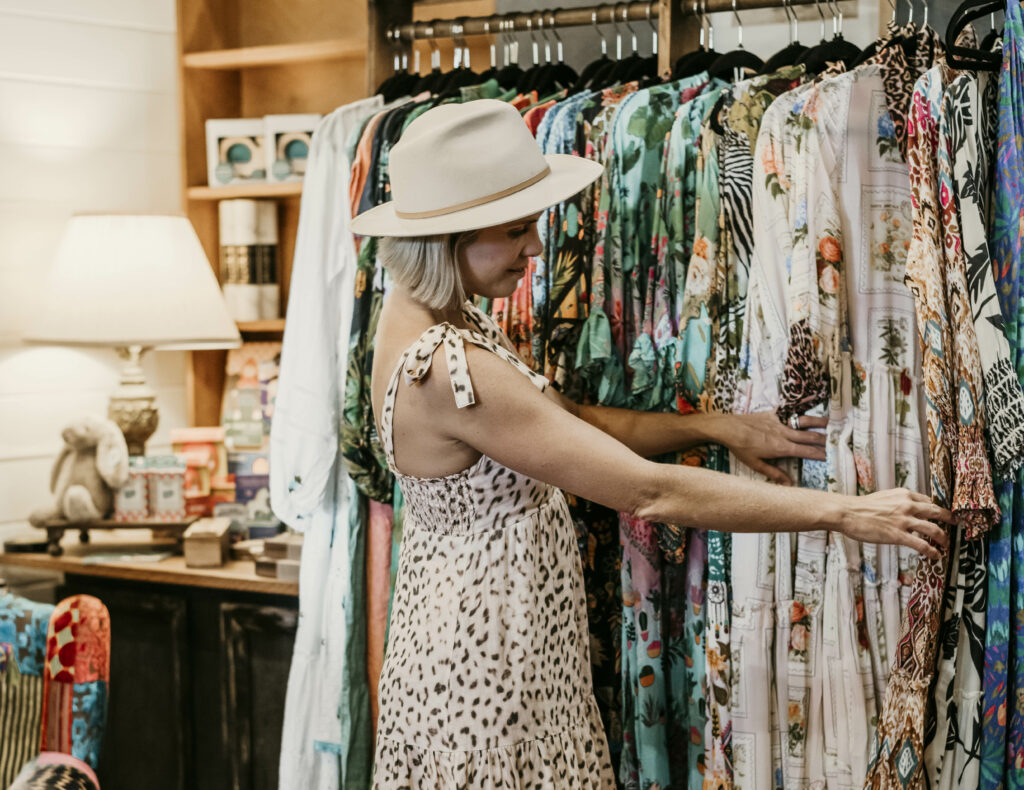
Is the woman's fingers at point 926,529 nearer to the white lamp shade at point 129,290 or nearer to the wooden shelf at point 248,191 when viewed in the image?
the white lamp shade at point 129,290

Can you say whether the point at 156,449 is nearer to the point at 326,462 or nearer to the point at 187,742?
the point at 187,742

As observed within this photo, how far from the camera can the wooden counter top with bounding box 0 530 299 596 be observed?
242 cm

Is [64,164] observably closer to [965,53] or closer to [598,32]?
[598,32]

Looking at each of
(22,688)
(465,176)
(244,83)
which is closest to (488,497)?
(465,176)

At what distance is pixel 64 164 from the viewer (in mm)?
2836

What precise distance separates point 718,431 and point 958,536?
402 millimetres

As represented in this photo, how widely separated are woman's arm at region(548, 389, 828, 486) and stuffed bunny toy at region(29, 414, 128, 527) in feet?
4.11

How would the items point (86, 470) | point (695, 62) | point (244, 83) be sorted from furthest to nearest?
point (244, 83), point (86, 470), point (695, 62)

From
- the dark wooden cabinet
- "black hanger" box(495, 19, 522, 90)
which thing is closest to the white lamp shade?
the dark wooden cabinet

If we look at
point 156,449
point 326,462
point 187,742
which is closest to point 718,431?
point 326,462

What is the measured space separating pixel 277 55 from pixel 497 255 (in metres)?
1.53

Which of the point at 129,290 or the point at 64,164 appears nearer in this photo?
the point at 129,290

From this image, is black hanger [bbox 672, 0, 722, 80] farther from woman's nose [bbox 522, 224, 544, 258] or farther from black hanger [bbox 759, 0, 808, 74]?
woman's nose [bbox 522, 224, 544, 258]

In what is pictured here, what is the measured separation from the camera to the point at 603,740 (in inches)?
66.5
